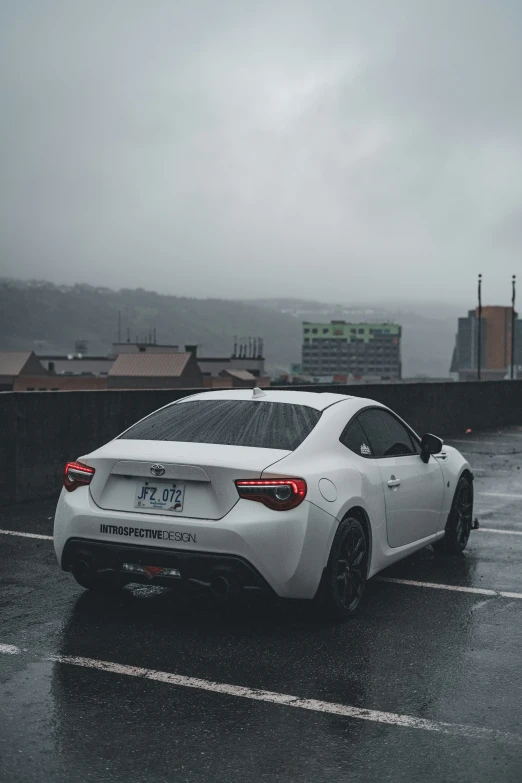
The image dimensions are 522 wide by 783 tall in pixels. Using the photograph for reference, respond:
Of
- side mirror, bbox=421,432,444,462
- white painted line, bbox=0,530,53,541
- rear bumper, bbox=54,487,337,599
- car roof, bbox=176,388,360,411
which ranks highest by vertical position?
car roof, bbox=176,388,360,411

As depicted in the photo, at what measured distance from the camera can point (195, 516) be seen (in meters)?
5.48

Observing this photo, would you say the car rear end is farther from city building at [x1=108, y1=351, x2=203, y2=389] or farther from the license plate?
city building at [x1=108, y1=351, x2=203, y2=389]

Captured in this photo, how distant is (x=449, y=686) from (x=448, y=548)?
340 centimetres

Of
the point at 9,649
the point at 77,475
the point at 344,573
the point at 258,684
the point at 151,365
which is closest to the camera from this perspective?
the point at 258,684

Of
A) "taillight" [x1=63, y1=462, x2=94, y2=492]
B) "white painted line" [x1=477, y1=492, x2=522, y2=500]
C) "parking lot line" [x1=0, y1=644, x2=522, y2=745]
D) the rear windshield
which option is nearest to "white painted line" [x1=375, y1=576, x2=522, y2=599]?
the rear windshield

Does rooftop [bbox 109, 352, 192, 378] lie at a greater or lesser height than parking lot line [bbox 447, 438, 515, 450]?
greater

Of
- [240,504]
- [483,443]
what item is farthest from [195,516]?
[483,443]

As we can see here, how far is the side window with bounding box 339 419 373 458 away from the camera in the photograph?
6.39 m

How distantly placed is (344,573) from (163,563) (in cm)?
113

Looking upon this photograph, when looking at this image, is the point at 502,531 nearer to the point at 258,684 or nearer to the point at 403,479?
the point at 403,479

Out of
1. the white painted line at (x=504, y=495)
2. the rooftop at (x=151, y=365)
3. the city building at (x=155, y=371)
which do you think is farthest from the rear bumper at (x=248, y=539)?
the rooftop at (x=151, y=365)

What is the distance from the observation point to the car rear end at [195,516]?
537 cm

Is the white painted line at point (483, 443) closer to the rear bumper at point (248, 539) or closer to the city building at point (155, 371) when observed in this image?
the rear bumper at point (248, 539)

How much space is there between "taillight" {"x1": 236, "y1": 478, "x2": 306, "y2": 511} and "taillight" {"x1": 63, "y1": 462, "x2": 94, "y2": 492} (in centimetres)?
103
